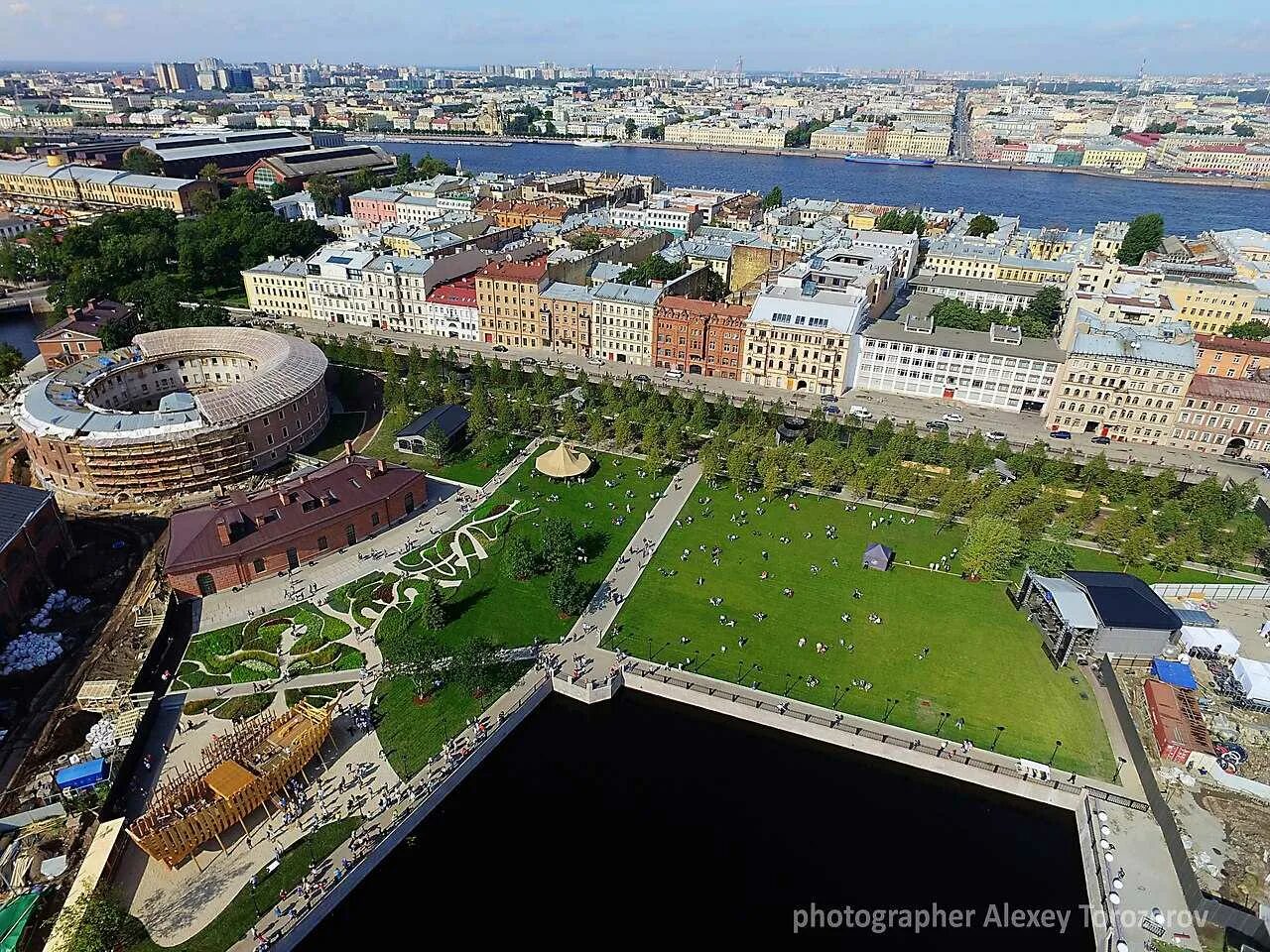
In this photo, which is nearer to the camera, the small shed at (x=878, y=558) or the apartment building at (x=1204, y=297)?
the small shed at (x=878, y=558)

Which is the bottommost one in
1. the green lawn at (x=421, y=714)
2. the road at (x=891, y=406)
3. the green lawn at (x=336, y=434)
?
the green lawn at (x=336, y=434)

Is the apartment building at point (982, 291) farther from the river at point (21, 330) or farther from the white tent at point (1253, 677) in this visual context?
the river at point (21, 330)

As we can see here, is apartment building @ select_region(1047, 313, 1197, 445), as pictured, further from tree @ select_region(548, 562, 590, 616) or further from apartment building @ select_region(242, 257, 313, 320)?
apartment building @ select_region(242, 257, 313, 320)

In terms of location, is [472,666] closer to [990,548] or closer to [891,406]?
[990,548]

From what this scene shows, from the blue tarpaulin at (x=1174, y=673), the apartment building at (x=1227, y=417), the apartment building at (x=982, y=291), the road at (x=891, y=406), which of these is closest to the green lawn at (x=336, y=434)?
the road at (x=891, y=406)

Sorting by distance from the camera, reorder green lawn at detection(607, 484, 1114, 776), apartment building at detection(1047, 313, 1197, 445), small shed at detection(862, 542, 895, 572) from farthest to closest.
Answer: apartment building at detection(1047, 313, 1197, 445)
small shed at detection(862, 542, 895, 572)
green lawn at detection(607, 484, 1114, 776)

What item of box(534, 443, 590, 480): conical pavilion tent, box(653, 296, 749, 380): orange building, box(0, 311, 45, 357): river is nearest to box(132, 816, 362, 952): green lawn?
box(534, 443, 590, 480): conical pavilion tent

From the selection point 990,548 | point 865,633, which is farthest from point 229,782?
point 990,548
